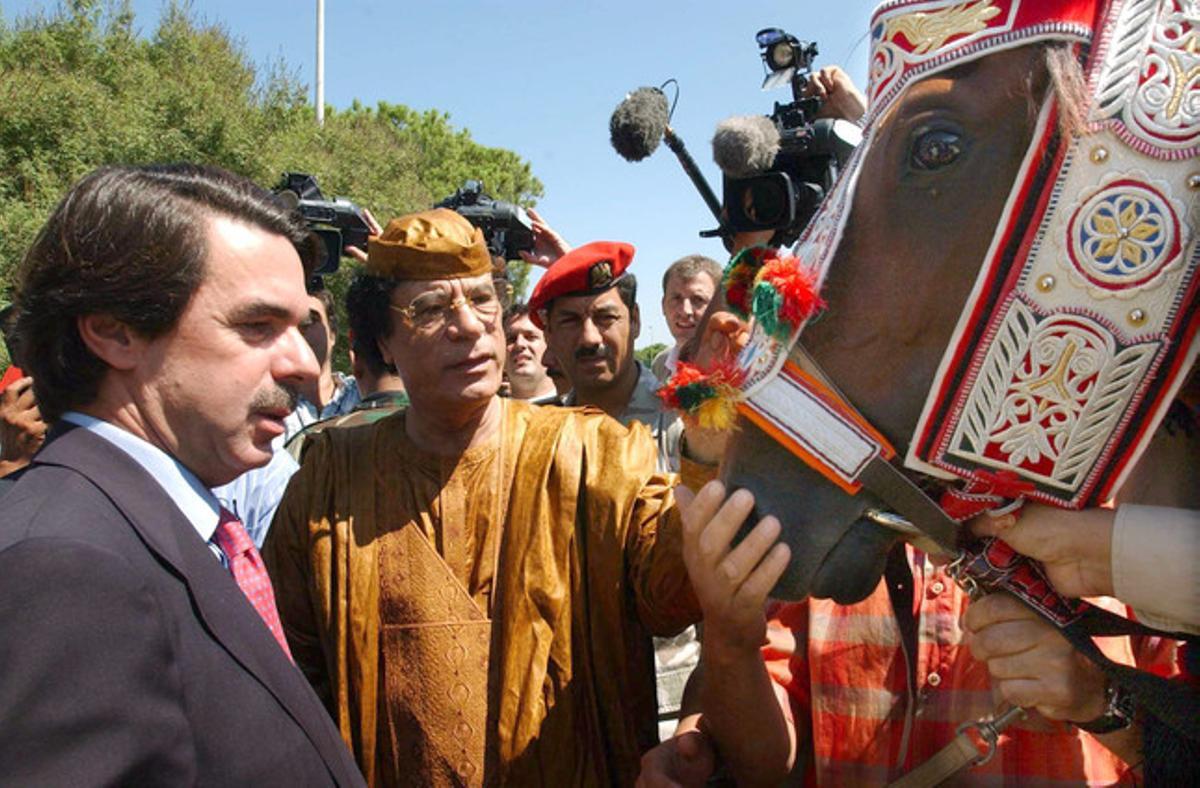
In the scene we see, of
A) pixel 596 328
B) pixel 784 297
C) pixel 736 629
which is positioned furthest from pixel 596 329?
pixel 784 297

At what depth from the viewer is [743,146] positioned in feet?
7.16

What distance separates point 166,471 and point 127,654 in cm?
44

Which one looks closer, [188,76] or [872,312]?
[872,312]

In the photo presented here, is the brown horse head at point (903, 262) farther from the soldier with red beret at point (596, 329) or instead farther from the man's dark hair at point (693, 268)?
the man's dark hair at point (693, 268)

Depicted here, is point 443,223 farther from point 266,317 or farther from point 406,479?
point 266,317

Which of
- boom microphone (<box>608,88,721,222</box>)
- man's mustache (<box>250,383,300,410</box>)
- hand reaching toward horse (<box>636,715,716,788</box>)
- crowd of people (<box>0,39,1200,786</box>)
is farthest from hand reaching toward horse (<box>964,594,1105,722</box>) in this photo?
boom microphone (<box>608,88,721,222</box>)

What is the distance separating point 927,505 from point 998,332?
288mm

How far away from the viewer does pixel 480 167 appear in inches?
1215

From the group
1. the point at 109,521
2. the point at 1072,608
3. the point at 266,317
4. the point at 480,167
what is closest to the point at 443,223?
the point at 266,317

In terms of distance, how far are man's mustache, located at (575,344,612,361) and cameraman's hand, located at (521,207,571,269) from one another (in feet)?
2.36

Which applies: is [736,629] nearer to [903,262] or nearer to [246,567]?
[903,262]

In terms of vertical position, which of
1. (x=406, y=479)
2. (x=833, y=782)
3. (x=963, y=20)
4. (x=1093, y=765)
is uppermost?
(x=963, y=20)

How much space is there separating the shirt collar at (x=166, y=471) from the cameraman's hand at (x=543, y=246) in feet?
10.3

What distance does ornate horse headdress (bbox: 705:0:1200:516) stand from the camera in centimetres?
116
